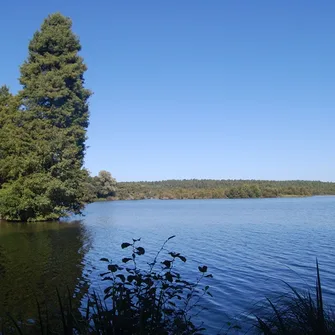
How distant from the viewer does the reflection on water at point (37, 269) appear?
33.3ft

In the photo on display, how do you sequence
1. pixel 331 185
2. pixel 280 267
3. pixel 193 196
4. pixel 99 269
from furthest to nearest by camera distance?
1. pixel 331 185
2. pixel 193 196
3. pixel 280 267
4. pixel 99 269

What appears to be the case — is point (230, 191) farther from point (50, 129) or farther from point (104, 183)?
point (50, 129)

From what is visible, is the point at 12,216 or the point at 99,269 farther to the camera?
the point at 12,216

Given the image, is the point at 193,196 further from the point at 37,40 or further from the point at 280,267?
the point at 280,267

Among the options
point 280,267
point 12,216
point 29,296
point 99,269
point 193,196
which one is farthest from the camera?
point 193,196

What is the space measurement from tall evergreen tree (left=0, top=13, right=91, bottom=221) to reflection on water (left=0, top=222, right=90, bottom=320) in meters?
9.10

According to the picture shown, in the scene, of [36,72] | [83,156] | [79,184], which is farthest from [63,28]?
[79,184]

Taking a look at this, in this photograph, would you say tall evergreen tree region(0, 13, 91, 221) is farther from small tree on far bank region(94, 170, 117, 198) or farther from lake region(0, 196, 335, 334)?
small tree on far bank region(94, 170, 117, 198)

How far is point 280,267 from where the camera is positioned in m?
15.6

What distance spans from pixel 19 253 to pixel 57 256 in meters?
2.08

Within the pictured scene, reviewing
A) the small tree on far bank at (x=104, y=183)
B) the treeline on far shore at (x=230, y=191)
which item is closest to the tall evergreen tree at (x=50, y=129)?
the small tree on far bank at (x=104, y=183)

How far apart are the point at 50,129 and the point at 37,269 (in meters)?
23.9

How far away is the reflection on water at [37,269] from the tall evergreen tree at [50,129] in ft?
29.9

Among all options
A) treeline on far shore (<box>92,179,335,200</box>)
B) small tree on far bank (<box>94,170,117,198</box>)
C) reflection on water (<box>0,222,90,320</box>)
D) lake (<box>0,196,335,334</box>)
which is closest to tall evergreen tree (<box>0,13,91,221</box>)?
lake (<box>0,196,335,334</box>)
